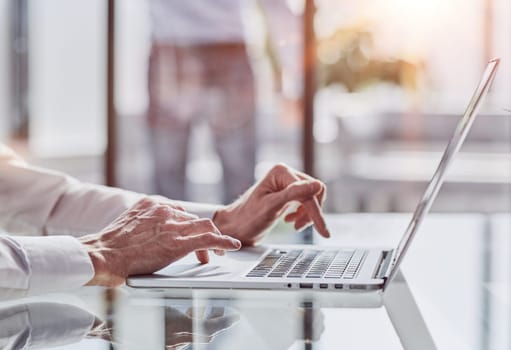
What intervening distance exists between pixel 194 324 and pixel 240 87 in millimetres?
3265

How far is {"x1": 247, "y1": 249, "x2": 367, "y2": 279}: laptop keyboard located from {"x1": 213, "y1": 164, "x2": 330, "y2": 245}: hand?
7cm

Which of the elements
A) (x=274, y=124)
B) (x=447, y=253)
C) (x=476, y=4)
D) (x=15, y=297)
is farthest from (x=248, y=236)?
(x=476, y=4)

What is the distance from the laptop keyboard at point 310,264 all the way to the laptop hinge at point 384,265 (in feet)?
0.09

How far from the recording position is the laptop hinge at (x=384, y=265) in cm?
99

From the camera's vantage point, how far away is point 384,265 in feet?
3.52

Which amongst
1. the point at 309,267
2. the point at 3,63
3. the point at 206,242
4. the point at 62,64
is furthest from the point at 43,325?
the point at 62,64

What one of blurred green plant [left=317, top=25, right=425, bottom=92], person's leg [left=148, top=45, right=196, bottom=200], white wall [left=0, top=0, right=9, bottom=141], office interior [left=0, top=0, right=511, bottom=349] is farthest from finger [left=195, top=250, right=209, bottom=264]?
white wall [left=0, top=0, right=9, bottom=141]

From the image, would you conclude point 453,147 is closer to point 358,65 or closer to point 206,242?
point 206,242

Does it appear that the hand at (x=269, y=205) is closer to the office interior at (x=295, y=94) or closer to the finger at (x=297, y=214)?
the finger at (x=297, y=214)

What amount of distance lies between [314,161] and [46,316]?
3064 mm

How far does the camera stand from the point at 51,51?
4703 mm

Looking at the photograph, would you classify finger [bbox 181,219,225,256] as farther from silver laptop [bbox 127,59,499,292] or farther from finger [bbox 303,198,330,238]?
finger [bbox 303,198,330,238]

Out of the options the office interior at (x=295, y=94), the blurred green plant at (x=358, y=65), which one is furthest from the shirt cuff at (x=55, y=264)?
the blurred green plant at (x=358, y=65)

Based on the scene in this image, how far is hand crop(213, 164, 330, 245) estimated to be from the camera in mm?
1238
